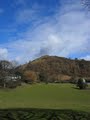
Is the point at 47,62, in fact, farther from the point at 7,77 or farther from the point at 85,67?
the point at 7,77

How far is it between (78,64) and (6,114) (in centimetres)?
15247

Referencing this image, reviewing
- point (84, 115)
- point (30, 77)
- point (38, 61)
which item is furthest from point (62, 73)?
point (84, 115)

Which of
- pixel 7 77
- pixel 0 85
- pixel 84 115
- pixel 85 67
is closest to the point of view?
pixel 84 115

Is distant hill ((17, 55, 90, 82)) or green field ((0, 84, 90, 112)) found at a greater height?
distant hill ((17, 55, 90, 82))

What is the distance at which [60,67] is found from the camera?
168625mm

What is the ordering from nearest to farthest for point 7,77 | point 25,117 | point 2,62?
point 25,117, point 7,77, point 2,62

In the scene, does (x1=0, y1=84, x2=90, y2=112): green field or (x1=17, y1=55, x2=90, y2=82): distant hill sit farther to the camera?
(x1=17, y1=55, x2=90, y2=82): distant hill

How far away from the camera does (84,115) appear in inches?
611

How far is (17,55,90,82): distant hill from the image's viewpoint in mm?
155625

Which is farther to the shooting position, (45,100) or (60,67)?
(60,67)

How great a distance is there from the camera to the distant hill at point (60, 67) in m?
156

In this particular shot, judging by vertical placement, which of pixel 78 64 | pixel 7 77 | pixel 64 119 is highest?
pixel 78 64

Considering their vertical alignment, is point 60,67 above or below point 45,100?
above

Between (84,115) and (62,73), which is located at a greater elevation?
(62,73)
